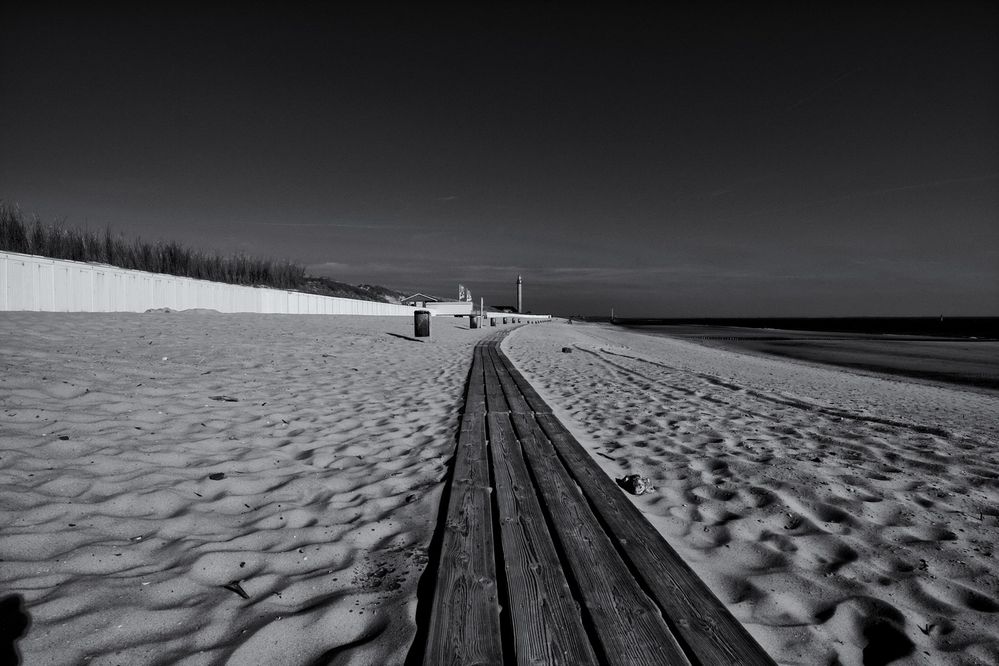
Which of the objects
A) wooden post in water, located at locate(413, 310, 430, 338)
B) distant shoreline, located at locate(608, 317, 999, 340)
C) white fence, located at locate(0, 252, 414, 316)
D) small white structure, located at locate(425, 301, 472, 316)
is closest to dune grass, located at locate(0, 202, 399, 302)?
white fence, located at locate(0, 252, 414, 316)

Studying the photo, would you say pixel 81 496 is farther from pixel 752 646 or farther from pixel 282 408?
pixel 752 646

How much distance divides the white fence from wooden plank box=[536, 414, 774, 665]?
16.7 m

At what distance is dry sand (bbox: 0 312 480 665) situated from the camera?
181 centimetres

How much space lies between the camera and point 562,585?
2.03 m

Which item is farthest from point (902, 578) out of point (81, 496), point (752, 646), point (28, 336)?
point (28, 336)

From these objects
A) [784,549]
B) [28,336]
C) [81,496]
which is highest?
[28,336]

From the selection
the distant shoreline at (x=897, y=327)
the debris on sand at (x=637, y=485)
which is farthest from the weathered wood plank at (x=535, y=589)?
the distant shoreline at (x=897, y=327)

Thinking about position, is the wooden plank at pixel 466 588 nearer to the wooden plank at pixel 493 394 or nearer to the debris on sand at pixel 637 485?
the debris on sand at pixel 637 485

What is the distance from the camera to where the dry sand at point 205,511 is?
181 centimetres

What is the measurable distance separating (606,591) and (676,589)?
1.12 feet

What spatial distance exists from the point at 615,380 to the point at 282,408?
623 centimetres

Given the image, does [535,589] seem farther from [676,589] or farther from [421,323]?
[421,323]

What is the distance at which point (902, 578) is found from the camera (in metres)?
2.27

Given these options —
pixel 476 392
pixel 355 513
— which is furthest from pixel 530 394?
pixel 355 513
